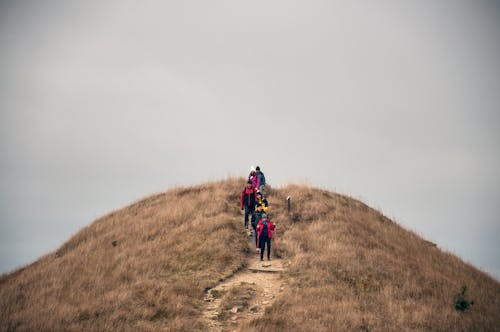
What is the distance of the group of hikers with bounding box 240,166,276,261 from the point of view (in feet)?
69.8

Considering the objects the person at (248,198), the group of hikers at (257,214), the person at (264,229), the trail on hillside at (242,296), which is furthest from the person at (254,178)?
the trail on hillside at (242,296)

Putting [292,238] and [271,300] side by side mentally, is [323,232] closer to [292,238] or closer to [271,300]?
[292,238]

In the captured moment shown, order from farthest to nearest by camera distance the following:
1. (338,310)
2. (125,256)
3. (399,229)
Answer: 1. (399,229)
2. (125,256)
3. (338,310)

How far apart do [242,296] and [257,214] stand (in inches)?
209

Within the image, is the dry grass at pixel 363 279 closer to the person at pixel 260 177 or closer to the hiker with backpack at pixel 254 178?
the person at pixel 260 177

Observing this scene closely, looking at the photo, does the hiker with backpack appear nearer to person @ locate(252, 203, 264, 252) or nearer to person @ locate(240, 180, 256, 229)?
person @ locate(240, 180, 256, 229)

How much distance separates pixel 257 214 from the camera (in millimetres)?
22750

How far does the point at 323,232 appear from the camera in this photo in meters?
24.1

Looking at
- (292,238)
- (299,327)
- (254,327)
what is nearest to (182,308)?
(254,327)

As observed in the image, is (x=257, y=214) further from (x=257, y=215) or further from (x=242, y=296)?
(x=242, y=296)

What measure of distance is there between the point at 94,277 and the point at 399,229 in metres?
19.6

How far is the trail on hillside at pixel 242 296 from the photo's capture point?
57.5ft

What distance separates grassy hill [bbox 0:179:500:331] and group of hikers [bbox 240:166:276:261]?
41.8 inches

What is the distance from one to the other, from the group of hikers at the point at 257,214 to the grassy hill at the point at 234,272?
1062 mm
